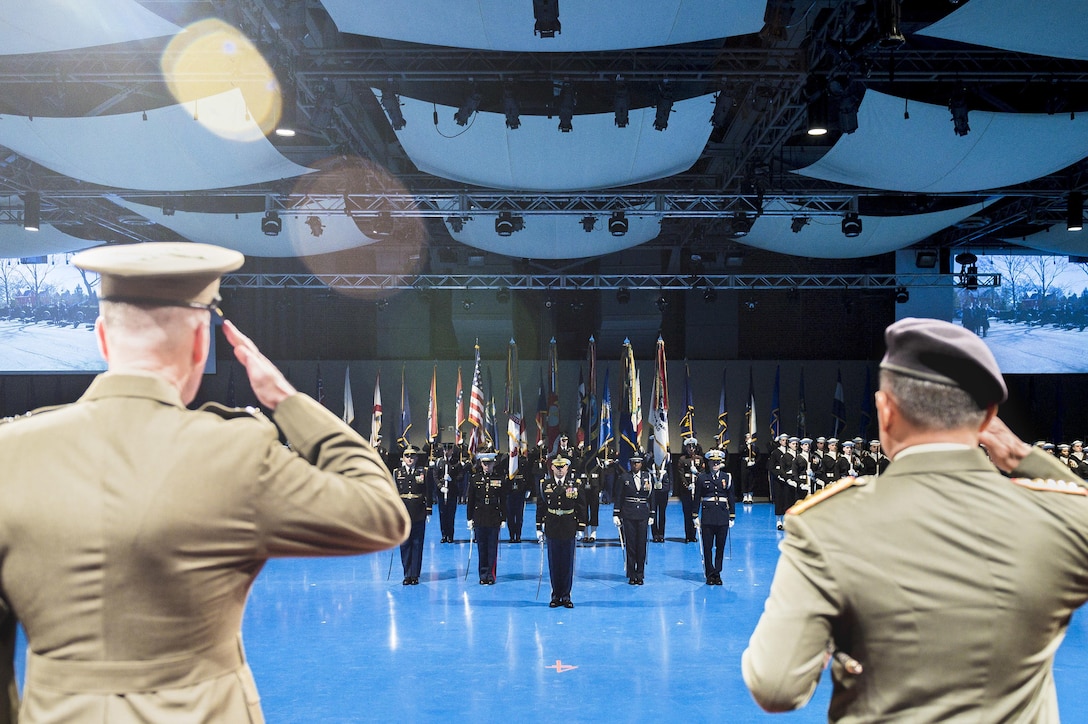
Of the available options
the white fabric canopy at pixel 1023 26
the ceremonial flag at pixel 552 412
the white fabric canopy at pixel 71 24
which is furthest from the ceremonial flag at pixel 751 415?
the white fabric canopy at pixel 71 24

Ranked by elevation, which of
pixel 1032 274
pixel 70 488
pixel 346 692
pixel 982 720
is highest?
pixel 1032 274

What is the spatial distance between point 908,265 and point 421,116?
46.8ft

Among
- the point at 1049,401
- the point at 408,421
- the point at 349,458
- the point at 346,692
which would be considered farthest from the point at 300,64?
the point at 1049,401

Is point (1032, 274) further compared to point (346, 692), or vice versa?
point (1032, 274)

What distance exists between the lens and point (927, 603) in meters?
1.40

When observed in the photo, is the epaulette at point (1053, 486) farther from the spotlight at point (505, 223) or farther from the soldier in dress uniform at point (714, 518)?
the spotlight at point (505, 223)

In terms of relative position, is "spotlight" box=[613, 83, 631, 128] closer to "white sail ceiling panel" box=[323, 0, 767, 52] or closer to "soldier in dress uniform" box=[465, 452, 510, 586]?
"white sail ceiling panel" box=[323, 0, 767, 52]

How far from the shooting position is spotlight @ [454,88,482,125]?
389 inches

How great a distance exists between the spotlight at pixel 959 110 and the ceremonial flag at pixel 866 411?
39.0 feet

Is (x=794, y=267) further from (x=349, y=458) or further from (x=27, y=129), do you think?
(x=349, y=458)

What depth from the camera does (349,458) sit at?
4.65 feet

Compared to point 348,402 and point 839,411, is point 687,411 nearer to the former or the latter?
point 839,411

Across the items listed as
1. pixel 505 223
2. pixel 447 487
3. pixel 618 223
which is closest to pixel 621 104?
pixel 618 223

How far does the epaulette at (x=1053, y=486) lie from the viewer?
1.56 metres
